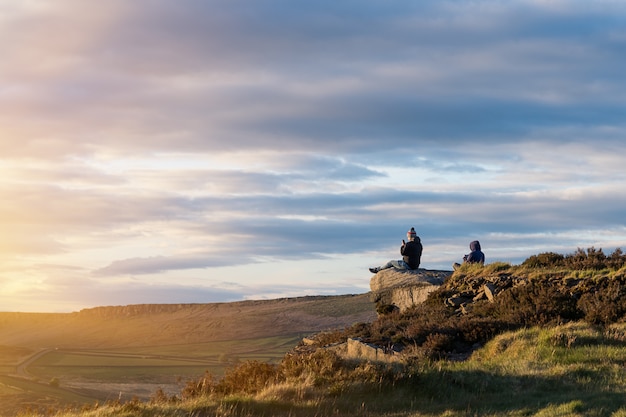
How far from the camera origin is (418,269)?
97.7 feet

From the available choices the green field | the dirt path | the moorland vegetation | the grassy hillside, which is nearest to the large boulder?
the moorland vegetation

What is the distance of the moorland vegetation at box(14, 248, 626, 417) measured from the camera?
41.9ft

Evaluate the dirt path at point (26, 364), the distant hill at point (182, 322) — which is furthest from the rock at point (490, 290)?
the dirt path at point (26, 364)

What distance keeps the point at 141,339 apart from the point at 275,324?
25.8 metres

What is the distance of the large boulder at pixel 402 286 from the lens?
2758 cm

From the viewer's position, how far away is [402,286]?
2828 centimetres

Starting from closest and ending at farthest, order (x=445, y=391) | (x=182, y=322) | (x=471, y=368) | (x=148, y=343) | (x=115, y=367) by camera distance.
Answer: (x=445, y=391), (x=471, y=368), (x=115, y=367), (x=148, y=343), (x=182, y=322)

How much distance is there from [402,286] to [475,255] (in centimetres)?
307

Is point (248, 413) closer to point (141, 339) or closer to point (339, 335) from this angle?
point (339, 335)

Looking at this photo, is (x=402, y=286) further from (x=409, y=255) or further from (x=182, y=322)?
(x=182, y=322)

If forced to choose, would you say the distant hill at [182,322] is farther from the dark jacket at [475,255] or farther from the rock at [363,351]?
the rock at [363,351]

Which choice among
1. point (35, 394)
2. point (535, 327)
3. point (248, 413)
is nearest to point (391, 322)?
point (535, 327)

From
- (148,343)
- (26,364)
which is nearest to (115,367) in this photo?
(26,364)

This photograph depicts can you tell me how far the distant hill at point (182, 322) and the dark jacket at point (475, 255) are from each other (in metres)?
45.6
